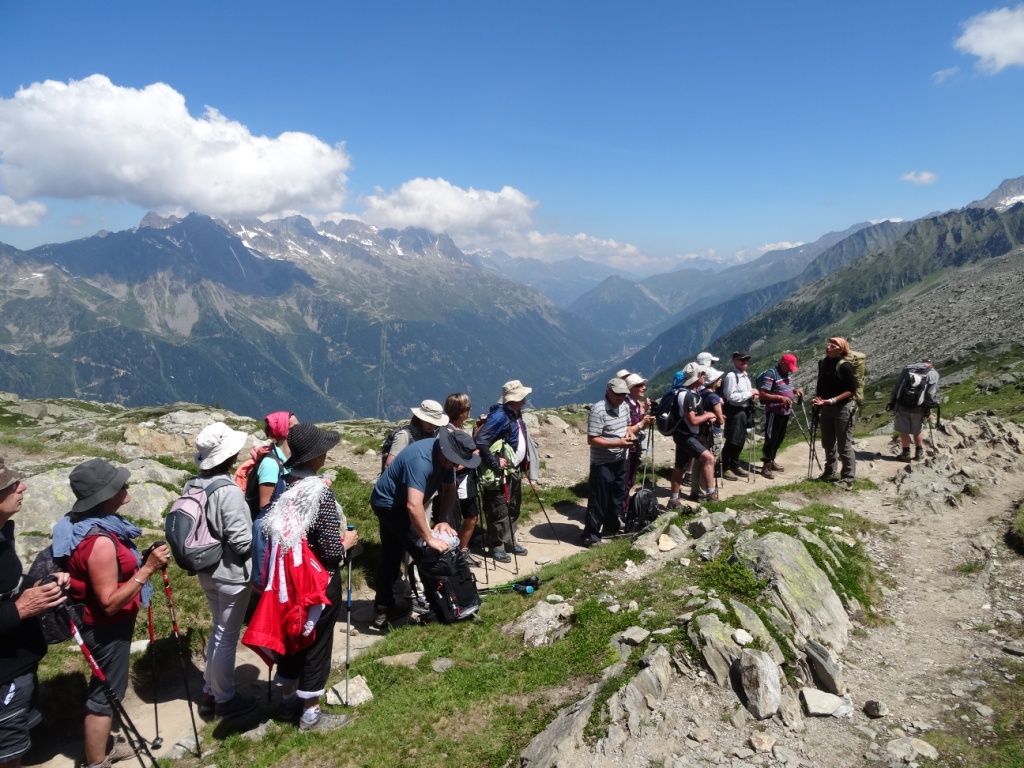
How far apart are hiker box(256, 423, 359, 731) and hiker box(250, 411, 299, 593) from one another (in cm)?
19

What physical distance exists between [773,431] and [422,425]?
11.9 metres

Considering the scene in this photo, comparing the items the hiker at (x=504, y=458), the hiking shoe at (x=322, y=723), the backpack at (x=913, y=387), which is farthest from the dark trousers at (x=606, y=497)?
the backpack at (x=913, y=387)

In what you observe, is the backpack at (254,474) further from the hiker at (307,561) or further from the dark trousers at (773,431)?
the dark trousers at (773,431)

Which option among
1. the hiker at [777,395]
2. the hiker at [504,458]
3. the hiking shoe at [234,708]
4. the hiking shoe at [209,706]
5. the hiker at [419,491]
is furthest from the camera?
the hiker at [777,395]

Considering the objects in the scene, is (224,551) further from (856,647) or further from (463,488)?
(856,647)

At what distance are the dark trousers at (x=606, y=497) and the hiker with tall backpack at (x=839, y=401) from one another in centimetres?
635

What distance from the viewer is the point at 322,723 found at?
6512mm

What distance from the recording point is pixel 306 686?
21.3 ft

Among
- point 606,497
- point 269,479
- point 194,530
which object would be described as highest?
point 269,479

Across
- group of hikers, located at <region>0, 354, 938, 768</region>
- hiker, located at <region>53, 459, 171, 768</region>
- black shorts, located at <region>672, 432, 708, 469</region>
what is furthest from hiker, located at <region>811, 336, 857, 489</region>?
hiker, located at <region>53, 459, 171, 768</region>

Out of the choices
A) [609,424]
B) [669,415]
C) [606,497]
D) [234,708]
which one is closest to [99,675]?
[234,708]

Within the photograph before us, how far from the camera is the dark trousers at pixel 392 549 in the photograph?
8.43 metres

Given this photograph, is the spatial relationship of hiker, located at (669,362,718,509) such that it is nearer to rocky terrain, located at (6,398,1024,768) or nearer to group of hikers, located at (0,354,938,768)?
rocky terrain, located at (6,398,1024,768)

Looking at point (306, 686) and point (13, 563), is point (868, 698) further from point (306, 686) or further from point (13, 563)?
point (13, 563)
